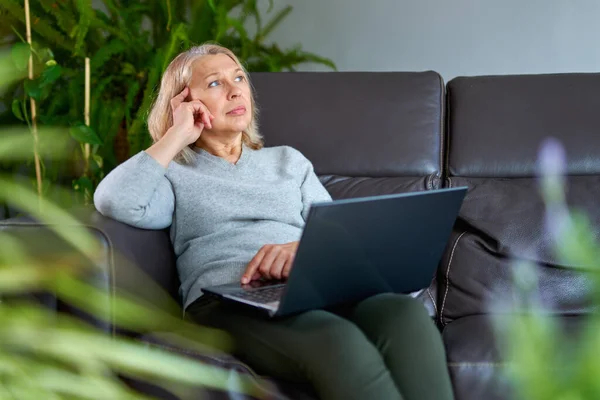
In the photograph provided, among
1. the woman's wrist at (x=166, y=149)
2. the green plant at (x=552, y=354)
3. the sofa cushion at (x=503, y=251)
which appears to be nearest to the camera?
the green plant at (x=552, y=354)

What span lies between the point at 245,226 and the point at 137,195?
24cm

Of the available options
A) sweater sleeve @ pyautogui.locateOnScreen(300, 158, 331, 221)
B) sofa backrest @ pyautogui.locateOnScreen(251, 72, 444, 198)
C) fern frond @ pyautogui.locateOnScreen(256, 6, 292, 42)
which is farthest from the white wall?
sweater sleeve @ pyautogui.locateOnScreen(300, 158, 331, 221)

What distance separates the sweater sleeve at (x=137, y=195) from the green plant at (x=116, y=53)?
1.13 metres

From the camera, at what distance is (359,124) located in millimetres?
1923

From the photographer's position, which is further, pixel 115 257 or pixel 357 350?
pixel 115 257

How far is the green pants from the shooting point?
1.07 metres

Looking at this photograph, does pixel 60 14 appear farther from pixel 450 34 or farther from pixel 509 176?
pixel 509 176

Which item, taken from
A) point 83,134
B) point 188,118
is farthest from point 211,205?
point 83,134

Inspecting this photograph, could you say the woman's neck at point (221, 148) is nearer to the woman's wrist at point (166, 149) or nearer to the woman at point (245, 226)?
the woman at point (245, 226)

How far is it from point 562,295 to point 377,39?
59.8 inches

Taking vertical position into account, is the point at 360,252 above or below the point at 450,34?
below

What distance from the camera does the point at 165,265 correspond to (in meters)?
1.53

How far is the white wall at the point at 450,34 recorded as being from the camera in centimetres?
262

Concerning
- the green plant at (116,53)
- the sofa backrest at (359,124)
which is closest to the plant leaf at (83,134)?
the green plant at (116,53)
